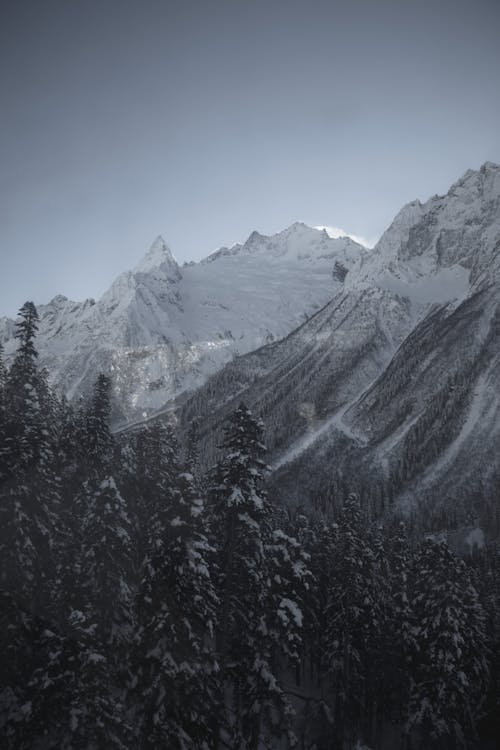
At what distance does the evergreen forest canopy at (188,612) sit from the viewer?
2023 centimetres

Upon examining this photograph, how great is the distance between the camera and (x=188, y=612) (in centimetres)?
2042

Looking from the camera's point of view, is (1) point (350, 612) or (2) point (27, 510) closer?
(2) point (27, 510)

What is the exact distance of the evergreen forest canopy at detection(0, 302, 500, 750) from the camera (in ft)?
66.4

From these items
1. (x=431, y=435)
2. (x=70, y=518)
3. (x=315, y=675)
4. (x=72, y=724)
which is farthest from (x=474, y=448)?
(x=72, y=724)

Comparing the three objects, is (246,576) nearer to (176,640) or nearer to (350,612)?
(176,640)

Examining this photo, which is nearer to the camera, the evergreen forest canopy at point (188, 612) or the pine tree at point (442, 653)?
the evergreen forest canopy at point (188, 612)

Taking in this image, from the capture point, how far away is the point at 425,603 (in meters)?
34.2

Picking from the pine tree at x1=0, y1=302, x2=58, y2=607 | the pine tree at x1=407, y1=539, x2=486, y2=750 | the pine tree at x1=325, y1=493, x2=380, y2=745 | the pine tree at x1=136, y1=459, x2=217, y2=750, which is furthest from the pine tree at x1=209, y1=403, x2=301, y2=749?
the pine tree at x1=407, y1=539, x2=486, y2=750

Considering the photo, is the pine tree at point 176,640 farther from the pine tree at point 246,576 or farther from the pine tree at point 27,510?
the pine tree at point 27,510

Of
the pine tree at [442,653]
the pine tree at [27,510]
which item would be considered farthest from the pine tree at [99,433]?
the pine tree at [442,653]

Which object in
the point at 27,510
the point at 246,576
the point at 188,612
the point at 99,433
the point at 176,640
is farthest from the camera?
the point at 99,433

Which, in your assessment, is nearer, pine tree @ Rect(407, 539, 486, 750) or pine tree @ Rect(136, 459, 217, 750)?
pine tree @ Rect(136, 459, 217, 750)

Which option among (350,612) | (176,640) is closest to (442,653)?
(350,612)

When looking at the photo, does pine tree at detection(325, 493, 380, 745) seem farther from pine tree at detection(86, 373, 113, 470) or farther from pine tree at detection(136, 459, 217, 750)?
pine tree at detection(86, 373, 113, 470)
